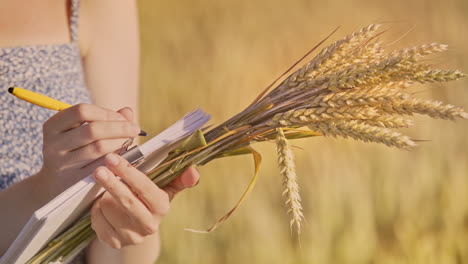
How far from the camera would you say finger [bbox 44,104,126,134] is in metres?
0.84

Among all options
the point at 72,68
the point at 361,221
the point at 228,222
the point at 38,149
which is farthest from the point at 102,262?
the point at 361,221

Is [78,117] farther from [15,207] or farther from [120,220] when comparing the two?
[15,207]

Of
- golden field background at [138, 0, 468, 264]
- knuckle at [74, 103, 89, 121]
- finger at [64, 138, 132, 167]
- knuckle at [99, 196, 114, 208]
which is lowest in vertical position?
golden field background at [138, 0, 468, 264]

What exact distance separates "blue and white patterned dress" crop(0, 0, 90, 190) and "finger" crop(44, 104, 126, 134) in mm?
412

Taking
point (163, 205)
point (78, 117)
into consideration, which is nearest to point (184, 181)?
point (163, 205)

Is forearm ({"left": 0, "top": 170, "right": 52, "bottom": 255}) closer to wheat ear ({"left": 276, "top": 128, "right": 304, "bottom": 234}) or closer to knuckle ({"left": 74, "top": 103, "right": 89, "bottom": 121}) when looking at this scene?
knuckle ({"left": 74, "top": 103, "right": 89, "bottom": 121})

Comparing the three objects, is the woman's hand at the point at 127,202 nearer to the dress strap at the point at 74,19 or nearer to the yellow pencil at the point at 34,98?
the yellow pencil at the point at 34,98

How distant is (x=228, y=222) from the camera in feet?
6.90

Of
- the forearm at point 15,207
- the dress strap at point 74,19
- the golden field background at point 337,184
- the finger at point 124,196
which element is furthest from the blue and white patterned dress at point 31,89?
the golden field background at point 337,184

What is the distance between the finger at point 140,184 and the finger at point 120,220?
0.03 meters

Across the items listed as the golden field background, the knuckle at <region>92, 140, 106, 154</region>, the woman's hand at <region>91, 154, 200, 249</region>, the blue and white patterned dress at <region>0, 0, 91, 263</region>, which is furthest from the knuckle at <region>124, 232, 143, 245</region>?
the golden field background

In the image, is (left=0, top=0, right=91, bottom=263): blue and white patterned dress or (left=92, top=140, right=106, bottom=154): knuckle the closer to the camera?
(left=92, top=140, right=106, bottom=154): knuckle

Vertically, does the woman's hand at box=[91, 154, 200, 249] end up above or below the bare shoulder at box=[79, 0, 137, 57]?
below

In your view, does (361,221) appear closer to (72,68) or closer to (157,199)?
(72,68)
